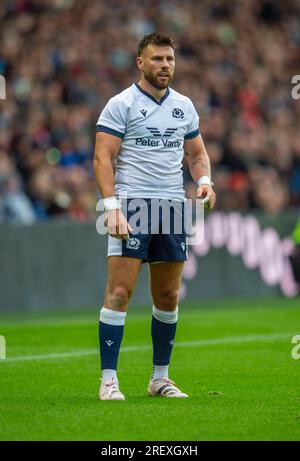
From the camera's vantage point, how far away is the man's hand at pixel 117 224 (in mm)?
8141

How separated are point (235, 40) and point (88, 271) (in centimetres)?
856

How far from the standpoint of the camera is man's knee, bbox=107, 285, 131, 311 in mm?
8336

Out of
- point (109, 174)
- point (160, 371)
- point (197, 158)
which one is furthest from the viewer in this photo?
point (197, 158)

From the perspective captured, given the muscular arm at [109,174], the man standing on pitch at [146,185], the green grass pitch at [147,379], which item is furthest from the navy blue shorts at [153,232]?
the green grass pitch at [147,379]

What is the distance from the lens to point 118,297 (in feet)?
27.4

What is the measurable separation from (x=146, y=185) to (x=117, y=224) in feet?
1.60

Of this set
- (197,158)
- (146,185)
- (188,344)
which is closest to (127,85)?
(188,344)

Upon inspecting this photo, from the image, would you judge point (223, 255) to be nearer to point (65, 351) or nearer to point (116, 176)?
point (65, 351)

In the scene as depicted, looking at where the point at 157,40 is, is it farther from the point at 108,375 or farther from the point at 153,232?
the point at 108,375

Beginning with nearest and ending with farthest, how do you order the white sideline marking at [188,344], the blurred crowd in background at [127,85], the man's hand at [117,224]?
the man's hand at [117,224]
the white sideline marking at [188,344]
the blurred crowd in background at [127,85]

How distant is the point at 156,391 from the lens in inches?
343

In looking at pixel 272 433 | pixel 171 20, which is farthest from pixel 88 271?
pixel 272 433

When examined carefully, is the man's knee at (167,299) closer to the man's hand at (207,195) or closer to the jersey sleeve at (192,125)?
the man's hand at (207,195)

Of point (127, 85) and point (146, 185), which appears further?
point (127, 85)
